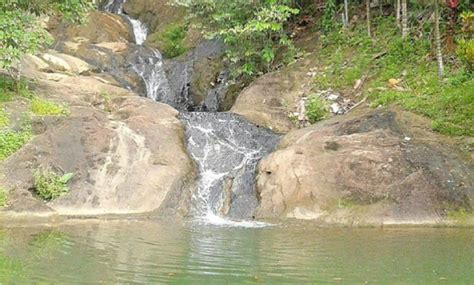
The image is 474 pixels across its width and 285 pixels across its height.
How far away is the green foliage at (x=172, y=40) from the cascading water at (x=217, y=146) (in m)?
2.42

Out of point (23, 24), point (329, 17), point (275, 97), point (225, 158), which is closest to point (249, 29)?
point (275, 97)

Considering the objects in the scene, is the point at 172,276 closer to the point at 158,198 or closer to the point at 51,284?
the point at 51,284

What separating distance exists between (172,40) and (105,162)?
45.5 ft

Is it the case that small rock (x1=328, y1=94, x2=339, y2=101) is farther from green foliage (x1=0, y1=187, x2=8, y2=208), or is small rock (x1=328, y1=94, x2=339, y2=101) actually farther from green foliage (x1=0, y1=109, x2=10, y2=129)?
green foliage (x1=0, y1=187, x2=8, y2=208)

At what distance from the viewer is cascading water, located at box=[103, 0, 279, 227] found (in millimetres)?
15102

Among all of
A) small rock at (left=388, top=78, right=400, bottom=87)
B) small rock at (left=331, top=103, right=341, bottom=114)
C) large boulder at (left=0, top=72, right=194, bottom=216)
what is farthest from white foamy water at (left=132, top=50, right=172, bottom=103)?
small rock at (left=388, top=78, right=400, bottom=87)

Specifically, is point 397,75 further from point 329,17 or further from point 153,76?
point 153,76

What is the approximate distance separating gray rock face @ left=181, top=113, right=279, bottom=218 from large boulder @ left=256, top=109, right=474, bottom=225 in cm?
66

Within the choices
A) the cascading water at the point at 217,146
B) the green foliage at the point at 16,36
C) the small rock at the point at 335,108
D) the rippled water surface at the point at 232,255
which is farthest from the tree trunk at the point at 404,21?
the green foliage at the point at 16,36

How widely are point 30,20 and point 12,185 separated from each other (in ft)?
20.9

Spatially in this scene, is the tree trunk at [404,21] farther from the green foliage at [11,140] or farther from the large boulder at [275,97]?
the green foliage at [11,140]

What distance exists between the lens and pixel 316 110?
19.5m

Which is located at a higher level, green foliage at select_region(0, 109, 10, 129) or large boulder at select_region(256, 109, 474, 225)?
green foliage at select_region(0, 109, 10, 129)

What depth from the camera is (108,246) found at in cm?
981
